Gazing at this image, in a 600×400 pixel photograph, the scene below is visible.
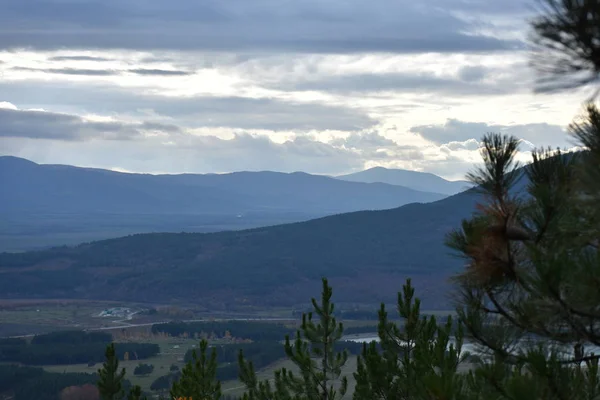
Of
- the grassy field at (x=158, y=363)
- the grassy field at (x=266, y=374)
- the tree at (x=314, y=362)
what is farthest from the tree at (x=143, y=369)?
the tree at (x=314, y=362)

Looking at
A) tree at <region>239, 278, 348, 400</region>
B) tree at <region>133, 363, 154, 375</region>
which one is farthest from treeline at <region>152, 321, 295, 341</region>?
tree at <region>239, 278, 348, 400</region>

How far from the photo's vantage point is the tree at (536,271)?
7.08 meters

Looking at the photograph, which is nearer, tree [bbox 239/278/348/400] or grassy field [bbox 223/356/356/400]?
tree [bbox 239/278/348/400]

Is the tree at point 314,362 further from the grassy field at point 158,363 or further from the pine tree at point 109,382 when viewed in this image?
the grassy field at point 158,363

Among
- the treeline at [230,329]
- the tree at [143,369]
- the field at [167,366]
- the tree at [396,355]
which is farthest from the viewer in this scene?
the treeline at [230,329]

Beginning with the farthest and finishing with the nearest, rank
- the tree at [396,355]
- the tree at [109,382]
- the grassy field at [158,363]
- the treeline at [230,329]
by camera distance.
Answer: the treeline at [230,329] < the grassy field at [158,363] < the tree at [109,382] < the tree at [396,355]

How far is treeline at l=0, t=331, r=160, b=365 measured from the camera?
122938 mm

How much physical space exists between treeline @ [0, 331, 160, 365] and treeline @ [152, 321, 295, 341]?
55.4ft

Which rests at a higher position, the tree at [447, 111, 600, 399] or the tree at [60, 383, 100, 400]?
the tree at [447, 111, 600, 399]

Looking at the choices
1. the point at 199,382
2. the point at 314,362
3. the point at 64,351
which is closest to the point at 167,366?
the point at 64,351

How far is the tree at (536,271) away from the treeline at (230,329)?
421ft

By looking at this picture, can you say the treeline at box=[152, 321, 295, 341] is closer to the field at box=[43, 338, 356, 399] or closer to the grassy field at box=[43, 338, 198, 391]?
the field at box=[43, 338, 356, 399]

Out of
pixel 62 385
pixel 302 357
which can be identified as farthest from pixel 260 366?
pixel 302 357

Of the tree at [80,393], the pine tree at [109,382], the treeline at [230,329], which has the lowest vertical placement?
the tree at [80,393]
